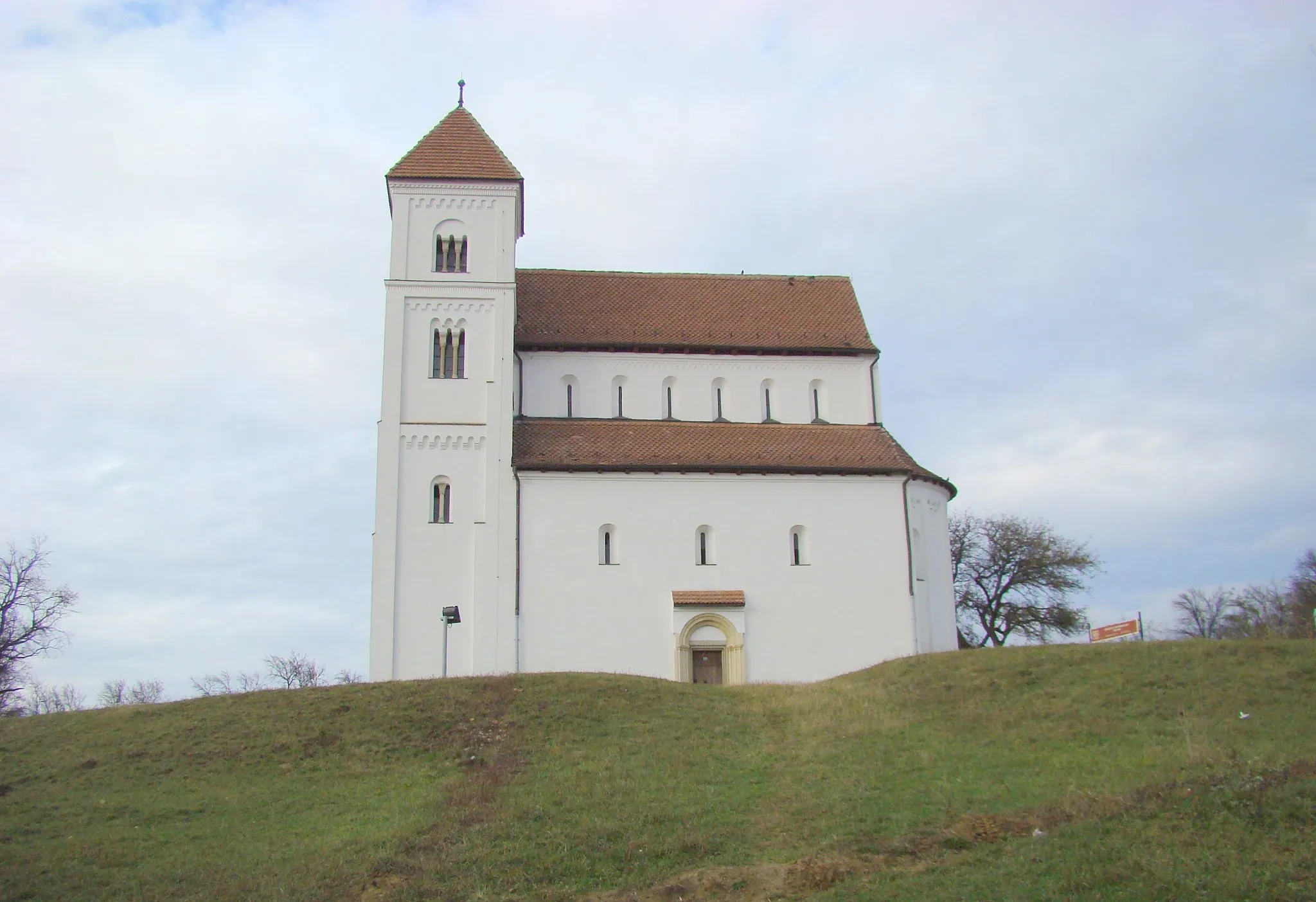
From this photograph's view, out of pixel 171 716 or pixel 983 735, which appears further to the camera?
pixel 171 716

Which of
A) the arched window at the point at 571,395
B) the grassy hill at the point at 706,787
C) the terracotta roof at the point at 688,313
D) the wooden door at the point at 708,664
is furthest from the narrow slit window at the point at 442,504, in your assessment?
the wooden door at the point at 708,664

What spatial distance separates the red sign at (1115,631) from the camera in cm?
3089

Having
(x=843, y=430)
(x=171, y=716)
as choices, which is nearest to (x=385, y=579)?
(x=171, y=716)

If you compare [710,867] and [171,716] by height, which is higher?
[171,716]

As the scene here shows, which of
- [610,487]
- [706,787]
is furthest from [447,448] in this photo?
[706,787]

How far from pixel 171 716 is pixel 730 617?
15444 millimetres

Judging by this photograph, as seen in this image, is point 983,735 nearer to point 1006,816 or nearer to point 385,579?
point 1006,816

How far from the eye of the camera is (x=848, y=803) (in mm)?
19094

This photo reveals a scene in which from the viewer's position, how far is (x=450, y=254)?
124 ft

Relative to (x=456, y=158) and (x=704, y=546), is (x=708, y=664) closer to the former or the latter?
(x=704, y=546)

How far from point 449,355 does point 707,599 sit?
446 inches

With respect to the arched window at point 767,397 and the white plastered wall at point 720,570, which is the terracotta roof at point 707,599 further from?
the arched window at point 767,397

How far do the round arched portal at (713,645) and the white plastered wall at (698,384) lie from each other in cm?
797

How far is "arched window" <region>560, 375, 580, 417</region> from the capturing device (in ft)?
128
